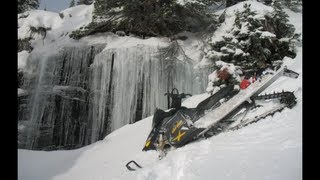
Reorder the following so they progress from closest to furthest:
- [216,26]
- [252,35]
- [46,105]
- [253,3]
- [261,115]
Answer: [261,115], [252,35], [253,3], [216,26], [46,105]

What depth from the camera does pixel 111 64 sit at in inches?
498

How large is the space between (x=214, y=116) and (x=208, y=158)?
6.22ft

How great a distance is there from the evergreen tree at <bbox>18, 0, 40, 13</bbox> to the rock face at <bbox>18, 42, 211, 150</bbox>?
4527mm

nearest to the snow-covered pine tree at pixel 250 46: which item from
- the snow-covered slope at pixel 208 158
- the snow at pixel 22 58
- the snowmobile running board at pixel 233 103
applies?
the snow-covered slope at pixel 208 158

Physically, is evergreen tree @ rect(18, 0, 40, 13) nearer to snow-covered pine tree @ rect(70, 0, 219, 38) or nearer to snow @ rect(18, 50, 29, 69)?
snow @ rect(18, 50, 29, 69)

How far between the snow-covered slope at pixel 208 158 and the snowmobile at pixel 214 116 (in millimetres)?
241

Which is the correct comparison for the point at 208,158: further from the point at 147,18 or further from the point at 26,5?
the point at 26,5

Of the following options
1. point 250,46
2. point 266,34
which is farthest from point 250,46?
point 266,34

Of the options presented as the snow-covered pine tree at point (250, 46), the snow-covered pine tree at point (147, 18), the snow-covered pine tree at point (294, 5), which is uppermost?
the snow-covered pine tree at point (294, 5)

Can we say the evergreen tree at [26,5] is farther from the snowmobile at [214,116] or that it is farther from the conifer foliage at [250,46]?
the snowmobile at [214,116]

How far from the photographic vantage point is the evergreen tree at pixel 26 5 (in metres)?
16.9
